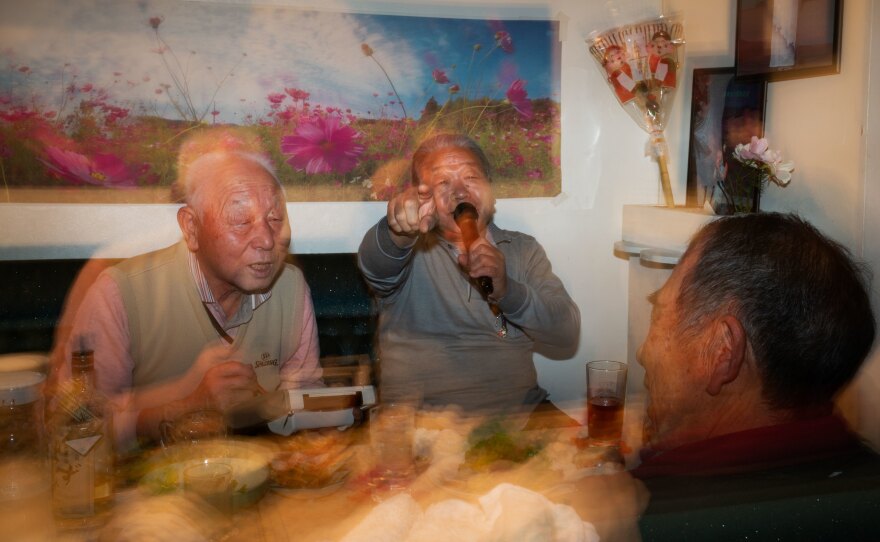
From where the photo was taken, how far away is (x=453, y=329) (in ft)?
7.61

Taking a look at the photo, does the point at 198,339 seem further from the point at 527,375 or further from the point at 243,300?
the point at 527,375

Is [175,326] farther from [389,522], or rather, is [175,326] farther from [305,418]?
[389,522]

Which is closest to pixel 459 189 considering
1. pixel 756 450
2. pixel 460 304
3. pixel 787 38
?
pixel 460 304

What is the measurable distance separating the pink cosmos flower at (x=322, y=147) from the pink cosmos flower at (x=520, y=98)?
63 centimetres

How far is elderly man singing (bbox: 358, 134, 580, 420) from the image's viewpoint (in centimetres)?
214

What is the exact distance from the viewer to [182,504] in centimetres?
100

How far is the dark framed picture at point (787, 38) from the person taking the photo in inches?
81.7

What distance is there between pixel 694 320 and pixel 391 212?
0.98 meters

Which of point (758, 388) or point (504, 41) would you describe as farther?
point (504, 41)

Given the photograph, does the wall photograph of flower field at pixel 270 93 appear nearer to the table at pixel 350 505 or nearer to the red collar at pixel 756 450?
the table at pixel 350 505

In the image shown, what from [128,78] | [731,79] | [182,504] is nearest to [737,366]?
[182,504]

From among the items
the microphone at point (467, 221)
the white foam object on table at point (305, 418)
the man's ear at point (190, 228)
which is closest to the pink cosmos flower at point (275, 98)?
the man's ear at point (190, 228)

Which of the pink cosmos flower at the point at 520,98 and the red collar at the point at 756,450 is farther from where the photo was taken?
the pink cosmos flower at the point at 520,98

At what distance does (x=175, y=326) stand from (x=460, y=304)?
88cm
